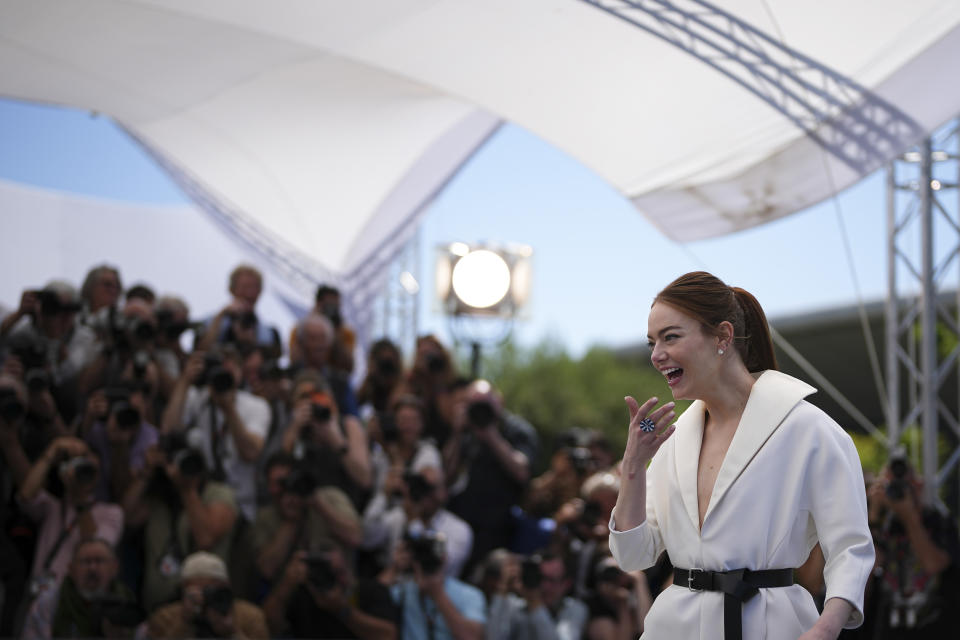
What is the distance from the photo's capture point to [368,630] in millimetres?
4453

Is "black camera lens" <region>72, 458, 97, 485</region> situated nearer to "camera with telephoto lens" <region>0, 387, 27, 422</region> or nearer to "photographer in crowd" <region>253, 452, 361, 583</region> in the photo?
"camera with telephoto lens" <region>0, 387, 27, 422</region>

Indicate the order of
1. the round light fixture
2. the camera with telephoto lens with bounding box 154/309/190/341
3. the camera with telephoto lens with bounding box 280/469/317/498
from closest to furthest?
the camera with telephoto lens with bounding box 280/469/317/498 → the camera with telephoto lens with bounding box 154/309/190/341 → the round light fixture

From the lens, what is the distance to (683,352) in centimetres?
214

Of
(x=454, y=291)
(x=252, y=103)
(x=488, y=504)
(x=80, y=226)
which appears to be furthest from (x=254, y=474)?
(x=80, y=226)

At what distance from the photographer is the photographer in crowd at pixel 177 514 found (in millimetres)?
4523

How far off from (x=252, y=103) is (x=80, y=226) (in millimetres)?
3404

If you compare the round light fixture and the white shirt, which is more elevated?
the round light fixture

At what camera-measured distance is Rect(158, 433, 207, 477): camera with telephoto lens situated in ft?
14.8

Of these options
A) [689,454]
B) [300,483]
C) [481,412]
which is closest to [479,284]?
[481,412]

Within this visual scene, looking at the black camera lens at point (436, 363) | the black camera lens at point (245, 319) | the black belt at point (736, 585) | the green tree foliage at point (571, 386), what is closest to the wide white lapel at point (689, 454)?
the black belt at point (736, 585)

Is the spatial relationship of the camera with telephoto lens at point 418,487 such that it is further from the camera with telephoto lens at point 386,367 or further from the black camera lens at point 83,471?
the black camera lens at point 83,471

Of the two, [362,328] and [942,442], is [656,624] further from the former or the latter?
[942,442]

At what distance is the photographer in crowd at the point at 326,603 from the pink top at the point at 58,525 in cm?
77

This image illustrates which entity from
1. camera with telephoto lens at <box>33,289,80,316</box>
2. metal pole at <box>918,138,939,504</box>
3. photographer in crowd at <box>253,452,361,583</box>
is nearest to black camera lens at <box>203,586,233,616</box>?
photographer in crowd at <box>253,452,361,583</box>
